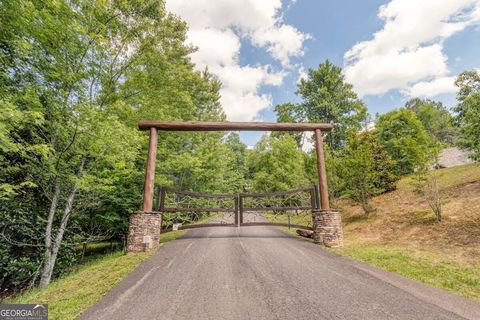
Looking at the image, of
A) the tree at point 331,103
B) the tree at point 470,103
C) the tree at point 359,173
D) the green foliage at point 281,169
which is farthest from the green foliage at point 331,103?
the tree at point 470,103

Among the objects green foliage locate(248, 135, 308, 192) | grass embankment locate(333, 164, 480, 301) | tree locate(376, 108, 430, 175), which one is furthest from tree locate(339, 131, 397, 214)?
green foliage locate(248, 135, 308, 192)

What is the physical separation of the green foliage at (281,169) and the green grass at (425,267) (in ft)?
39.8

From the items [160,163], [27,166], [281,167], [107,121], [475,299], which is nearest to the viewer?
[475,299]

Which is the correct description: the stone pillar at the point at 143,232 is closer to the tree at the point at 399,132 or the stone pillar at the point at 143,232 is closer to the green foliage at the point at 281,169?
the green foliage at the point at 281,169

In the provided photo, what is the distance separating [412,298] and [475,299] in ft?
3.23

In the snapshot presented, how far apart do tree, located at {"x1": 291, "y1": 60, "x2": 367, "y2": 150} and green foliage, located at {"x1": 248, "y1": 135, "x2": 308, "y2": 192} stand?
13.9 feet

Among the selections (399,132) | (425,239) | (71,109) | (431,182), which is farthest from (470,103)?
A: (399,132)

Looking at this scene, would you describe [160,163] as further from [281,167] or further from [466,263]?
[281,167]

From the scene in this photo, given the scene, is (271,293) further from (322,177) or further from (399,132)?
(399,132)

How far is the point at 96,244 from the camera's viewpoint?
1231cm

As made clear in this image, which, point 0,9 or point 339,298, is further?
point 0,9

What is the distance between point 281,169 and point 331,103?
8.65 meters

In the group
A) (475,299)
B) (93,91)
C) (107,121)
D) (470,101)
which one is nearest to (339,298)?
(475,299)

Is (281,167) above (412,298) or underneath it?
above
